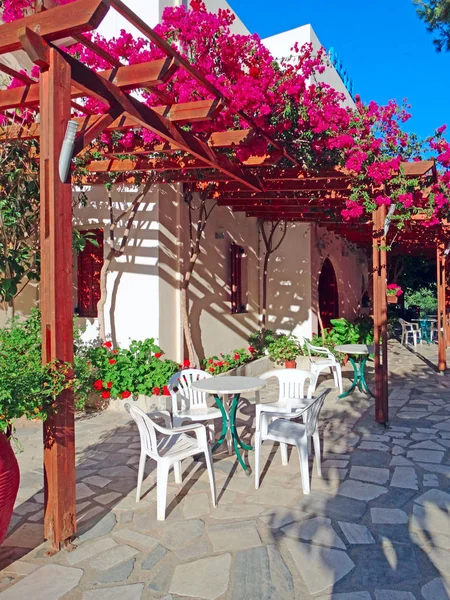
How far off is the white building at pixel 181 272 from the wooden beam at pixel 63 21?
383 cm

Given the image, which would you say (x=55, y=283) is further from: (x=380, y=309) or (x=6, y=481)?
(x=380, y=309)

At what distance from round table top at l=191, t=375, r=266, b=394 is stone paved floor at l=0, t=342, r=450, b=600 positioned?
2.33 feet

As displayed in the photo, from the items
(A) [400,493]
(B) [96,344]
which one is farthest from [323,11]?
(A) [400,493]

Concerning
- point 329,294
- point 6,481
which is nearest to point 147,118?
point 6,481

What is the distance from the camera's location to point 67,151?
9.07 feet

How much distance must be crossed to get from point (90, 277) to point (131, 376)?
6.78 feet

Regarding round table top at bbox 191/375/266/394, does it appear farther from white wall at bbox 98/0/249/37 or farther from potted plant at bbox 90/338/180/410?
white wall at bbox 98/0/249/37

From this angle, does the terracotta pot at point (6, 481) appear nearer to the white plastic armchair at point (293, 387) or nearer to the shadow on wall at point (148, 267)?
the white plastic armchair at point (293, 387)

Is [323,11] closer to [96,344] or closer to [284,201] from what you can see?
[284,201]

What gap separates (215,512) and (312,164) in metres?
3.65

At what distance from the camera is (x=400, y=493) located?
365cm

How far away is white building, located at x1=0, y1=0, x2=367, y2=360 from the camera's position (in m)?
6.70

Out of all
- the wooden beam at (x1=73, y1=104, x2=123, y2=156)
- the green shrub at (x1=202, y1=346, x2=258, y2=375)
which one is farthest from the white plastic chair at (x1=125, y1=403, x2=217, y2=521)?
the green shrub at (x1=202, y1=346, x2=258, y2=375)

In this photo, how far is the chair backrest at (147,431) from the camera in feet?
11.1
